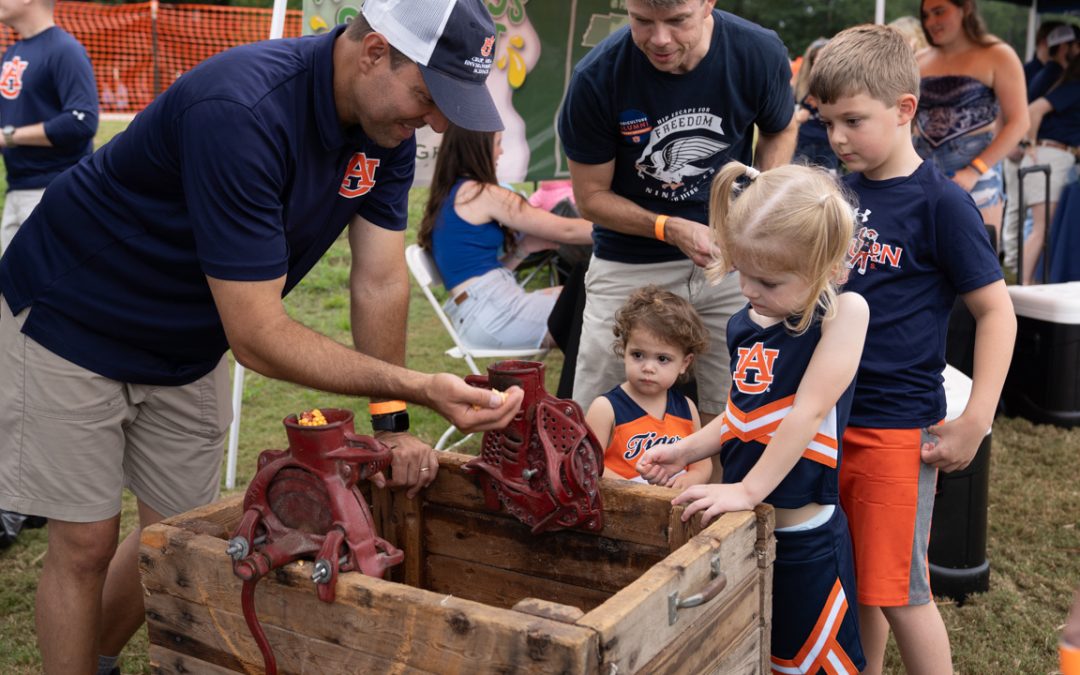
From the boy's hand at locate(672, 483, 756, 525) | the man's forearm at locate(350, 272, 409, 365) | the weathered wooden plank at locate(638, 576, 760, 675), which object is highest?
the man's forearm at locate(350, 272, 409, 365)

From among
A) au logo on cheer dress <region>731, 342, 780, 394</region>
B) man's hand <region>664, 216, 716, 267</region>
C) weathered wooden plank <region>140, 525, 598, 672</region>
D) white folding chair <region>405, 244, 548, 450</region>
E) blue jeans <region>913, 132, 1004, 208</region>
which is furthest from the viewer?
blue jeans <region>913, 132, 1004, 208</region>

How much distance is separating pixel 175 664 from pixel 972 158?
496 cm

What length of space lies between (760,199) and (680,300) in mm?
1008

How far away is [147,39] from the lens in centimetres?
2097

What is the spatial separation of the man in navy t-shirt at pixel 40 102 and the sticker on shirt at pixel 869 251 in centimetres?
415

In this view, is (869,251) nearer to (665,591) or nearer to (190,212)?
(665,591)

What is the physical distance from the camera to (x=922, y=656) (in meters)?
2.37

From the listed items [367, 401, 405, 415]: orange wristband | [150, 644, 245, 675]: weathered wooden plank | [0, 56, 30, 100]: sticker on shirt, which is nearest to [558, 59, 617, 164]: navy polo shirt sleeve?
[367, 401, 405, 415]: orange wristband

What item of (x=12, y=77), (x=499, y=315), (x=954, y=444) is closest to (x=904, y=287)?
(x=954, y=444)

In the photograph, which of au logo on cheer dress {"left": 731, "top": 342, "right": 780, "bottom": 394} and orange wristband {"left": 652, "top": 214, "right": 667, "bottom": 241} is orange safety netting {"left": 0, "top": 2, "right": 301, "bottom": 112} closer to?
orange wristband {"left": 652, "top": 214, "right": 667, "bottom": 241}

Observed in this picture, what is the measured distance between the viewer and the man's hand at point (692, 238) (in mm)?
2918

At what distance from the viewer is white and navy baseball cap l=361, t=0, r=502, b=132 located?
1.99 metres

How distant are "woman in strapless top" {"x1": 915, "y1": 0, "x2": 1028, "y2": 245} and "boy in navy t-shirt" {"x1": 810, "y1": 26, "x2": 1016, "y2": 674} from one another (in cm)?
339

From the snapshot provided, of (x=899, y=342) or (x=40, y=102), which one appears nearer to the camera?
(x=899, y=342)
